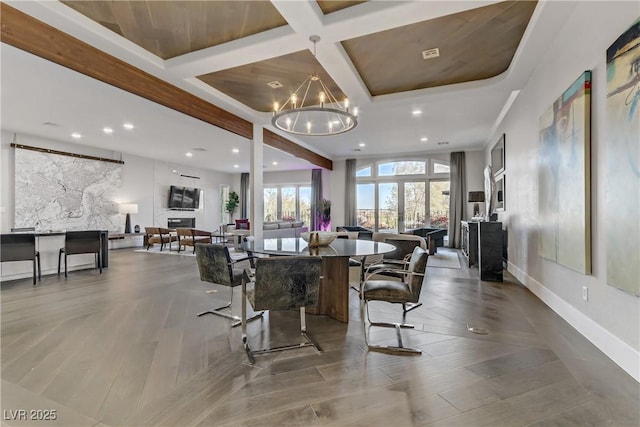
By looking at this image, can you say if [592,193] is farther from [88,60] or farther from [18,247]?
[18,247]

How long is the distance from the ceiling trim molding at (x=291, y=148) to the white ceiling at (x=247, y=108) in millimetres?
235

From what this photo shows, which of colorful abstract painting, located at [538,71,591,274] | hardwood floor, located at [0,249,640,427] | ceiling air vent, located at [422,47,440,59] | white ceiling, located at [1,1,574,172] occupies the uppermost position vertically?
ceiling air vent, located at [422,47,440,59]

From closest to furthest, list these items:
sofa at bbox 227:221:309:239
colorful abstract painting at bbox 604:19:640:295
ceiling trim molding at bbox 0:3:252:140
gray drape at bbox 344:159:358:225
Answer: colorful abstract painting at bbox 604:19:640:295 → ceiling trim molding at bbox 0:3:252:140 → sofa at bbox 227:221:309:239 → gray drape at bbox 344:159:358:225

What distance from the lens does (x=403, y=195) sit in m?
10.1

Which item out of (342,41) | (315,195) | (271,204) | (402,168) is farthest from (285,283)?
(271,204)

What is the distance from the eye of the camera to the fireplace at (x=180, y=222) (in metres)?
10.9

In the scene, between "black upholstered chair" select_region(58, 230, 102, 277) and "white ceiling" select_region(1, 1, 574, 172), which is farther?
"black upholstered chair" select_region(58, 230, 102, 277)

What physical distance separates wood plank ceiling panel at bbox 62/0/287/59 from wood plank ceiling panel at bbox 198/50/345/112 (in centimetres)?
62

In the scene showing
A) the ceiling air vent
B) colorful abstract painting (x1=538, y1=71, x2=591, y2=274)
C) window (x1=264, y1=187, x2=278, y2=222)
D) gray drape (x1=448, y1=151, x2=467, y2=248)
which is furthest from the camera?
window (x1=264, y1=187, x2=278, y2=222)

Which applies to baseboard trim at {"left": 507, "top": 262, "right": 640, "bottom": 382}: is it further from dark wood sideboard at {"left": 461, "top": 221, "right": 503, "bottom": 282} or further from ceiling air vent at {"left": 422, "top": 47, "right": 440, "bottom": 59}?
ceiling air vent at {"left": 422, "top": 47, "right": 440, "bottom": 59}

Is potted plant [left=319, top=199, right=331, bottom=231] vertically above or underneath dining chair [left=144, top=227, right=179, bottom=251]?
above

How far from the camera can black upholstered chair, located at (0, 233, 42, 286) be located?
4.46 metres

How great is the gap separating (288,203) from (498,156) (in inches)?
326

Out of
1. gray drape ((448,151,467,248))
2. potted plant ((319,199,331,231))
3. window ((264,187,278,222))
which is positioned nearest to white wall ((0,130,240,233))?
window ((264,187,278,222))
